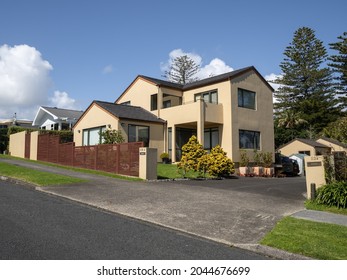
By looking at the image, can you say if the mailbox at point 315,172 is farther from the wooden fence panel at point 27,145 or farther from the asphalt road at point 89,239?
the wooden fence panel at point 27,145

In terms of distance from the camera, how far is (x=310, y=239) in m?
6.96

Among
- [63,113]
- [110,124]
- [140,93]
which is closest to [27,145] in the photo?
[110,124]

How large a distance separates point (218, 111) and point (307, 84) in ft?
112

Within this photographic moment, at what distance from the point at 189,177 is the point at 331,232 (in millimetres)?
11250

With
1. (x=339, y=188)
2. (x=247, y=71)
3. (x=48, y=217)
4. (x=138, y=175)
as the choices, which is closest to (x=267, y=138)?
(x=247, y=71)

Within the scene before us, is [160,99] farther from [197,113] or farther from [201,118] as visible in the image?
[201,118]

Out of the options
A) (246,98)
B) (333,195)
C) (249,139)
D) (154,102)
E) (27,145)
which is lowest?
(333,195)

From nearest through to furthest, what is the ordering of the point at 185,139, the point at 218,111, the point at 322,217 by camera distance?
the point at 322,217
the point at 218,111
the point at 185,139

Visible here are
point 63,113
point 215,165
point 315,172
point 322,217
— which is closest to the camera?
point 322,217

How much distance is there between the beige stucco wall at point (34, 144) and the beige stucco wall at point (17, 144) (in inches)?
71.7

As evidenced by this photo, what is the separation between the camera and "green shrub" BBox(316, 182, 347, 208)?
35.3ft

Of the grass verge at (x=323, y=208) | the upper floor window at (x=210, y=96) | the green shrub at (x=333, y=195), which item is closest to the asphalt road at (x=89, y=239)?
the grass verge at (x=323, y=208)

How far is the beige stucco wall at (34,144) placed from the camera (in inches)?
1067

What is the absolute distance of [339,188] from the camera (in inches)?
440
